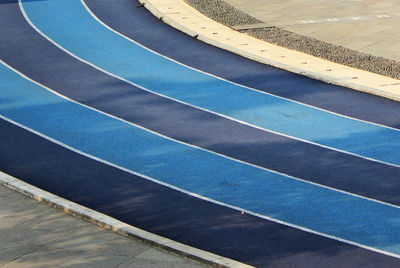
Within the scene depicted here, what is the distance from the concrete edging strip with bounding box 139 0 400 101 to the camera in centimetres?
1812

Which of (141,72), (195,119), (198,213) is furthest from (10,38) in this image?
(198,213)

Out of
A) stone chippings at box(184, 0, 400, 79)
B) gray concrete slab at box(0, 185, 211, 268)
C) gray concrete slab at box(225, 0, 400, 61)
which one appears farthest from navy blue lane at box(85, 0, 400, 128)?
gray concrete slab at box(0, 185, 211, 268)

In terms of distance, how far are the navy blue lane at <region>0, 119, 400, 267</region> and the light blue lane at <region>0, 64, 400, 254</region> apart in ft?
1.02

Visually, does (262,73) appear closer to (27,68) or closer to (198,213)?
(27,68)

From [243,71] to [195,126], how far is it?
137 inches

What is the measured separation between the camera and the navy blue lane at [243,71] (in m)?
16.9

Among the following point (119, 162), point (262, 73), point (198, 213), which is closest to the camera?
point (198, 213)

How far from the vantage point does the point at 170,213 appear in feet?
41.7

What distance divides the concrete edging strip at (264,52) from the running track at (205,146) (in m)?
0.30

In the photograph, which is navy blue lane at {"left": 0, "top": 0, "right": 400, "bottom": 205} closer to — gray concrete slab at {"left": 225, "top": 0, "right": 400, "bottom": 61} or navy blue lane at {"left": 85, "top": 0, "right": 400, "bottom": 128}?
navy blue lane at {"left": 85, "top": 0, "right": 400, "bottom": 128}

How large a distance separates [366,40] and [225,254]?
1133 centimetres

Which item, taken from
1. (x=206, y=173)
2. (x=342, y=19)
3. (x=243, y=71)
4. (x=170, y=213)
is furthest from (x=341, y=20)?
(x=170, y=213)

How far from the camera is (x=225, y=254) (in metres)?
11.5

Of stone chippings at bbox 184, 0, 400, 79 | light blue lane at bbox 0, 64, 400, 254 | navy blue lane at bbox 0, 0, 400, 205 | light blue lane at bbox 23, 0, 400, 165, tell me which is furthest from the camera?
stone chippings at bbox 184, 0, 400, 79
